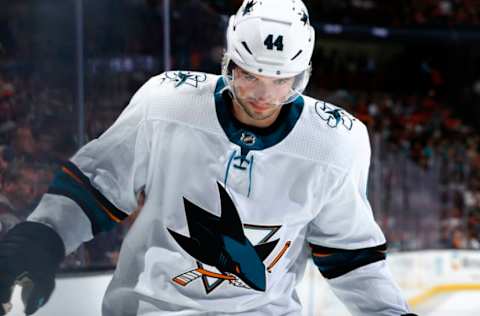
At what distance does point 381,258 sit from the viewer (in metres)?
1.59

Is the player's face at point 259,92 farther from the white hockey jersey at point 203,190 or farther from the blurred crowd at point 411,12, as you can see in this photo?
the blurred crowd at point 411,12

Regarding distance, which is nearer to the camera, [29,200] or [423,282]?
[29,200]

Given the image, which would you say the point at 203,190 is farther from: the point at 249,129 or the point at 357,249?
the point at 357,249

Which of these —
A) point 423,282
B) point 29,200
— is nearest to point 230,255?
point 29,200

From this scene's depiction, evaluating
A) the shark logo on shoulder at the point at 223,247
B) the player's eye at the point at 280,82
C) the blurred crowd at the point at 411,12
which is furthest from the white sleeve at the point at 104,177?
the blurred crowd at the point at 411,12

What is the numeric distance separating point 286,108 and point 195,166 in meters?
0.23

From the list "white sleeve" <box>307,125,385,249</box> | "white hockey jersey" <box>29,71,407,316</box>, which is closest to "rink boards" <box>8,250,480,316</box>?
"white hockey jersey" <box>29,71,407,316</box>

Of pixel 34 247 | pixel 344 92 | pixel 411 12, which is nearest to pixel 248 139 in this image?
pixel 34 247

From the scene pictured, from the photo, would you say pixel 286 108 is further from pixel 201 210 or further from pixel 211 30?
pixel 211 30

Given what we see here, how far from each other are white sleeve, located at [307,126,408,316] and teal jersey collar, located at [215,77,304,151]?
17 centimetres

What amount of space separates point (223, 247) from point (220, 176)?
0.50 ft

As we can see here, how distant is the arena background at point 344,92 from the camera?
1974mm

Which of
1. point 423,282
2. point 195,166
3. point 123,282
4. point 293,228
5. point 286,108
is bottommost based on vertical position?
point 423,282

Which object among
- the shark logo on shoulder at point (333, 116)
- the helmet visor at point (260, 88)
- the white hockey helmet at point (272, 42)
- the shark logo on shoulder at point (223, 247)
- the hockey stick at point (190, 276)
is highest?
the white hockey helmet at point (272, 42)
